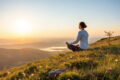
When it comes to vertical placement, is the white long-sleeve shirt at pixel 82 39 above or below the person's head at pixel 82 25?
below

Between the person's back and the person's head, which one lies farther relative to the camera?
the person's back

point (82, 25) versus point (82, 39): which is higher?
point (82, 25)

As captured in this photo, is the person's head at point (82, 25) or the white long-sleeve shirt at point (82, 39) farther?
the white long-sleeve shirt at point (82, 39)

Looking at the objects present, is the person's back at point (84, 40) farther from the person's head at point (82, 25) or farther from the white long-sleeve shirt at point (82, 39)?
the person's head at point (82, 25)

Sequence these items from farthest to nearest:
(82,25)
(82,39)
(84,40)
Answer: (84,40), (82,39), (82,25)

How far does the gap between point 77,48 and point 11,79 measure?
8509 mm

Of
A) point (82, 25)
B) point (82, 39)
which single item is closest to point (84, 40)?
point (82, 39)

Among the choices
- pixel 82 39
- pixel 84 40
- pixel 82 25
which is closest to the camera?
pixel 82 25

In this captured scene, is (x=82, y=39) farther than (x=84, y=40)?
No

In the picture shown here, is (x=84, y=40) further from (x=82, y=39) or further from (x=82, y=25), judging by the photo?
(x=82, y=25)

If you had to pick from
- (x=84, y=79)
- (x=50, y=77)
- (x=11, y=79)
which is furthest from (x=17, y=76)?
(x=84, y=79)

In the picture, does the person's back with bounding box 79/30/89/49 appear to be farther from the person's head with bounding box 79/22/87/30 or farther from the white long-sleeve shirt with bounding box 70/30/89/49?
the person's head with bounding box 79/22/87/30

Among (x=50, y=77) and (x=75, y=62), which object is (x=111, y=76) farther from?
(x=75, y=62)

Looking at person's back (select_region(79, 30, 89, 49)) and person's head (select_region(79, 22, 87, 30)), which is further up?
person's head (select_region(79, 22, 87, 30))
